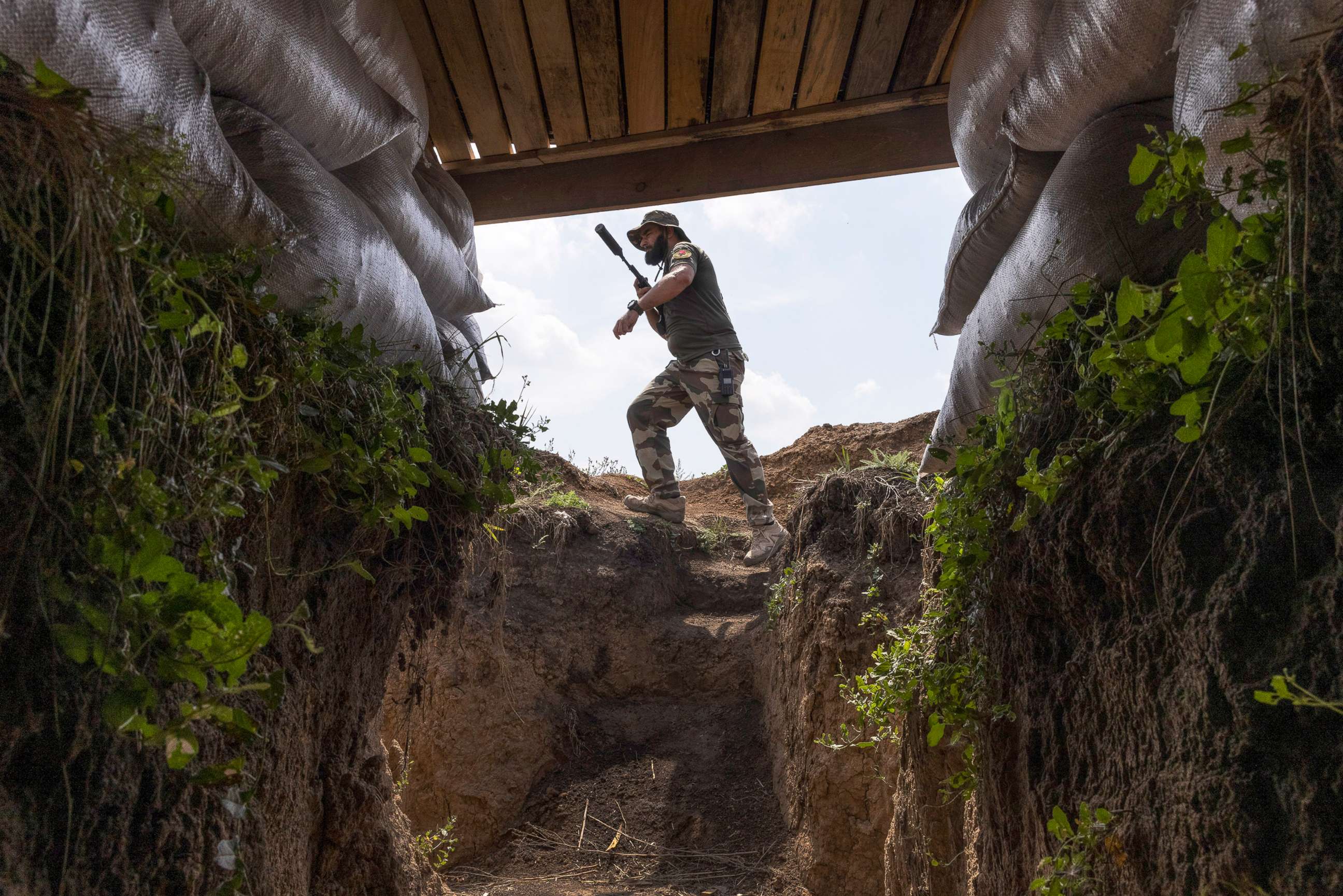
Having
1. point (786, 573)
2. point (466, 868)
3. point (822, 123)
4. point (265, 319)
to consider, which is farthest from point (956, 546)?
point (466, 868)

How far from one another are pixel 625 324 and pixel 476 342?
90.4 inches

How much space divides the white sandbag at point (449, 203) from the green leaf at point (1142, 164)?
2267 mm

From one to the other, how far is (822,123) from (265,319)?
256 centimetres

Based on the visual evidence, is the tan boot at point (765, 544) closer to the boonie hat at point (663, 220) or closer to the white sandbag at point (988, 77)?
the boonie hat at point (663, 220)

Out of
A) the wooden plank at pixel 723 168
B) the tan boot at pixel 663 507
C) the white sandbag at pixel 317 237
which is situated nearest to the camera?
the white sandbag at pixel 317 237

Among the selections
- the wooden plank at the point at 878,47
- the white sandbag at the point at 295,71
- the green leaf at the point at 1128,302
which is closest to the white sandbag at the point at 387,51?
the white sandbag at the point at 295,71

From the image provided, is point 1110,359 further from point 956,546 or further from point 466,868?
point 466,868

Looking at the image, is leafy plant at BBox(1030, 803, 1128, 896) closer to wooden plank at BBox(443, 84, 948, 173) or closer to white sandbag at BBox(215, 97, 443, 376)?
white sandbag at BBox(215, 97, 443, 376)

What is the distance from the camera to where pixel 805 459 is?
793 centimetres

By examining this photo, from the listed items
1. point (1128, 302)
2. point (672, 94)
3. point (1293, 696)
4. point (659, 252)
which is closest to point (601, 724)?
point (659, 252)

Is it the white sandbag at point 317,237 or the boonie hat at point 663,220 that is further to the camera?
the boonie hat at point 663,220

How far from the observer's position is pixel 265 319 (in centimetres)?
155

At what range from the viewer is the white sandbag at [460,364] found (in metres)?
2.59

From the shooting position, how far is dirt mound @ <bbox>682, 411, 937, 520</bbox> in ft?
24.4
